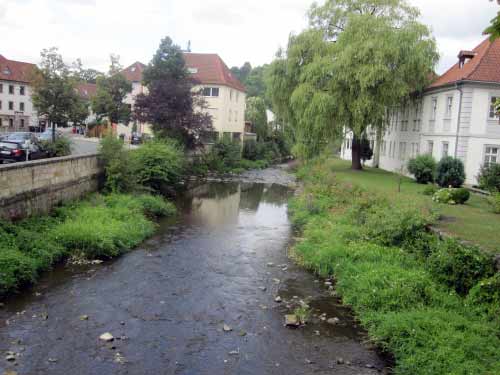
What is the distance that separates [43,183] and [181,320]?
8.47m

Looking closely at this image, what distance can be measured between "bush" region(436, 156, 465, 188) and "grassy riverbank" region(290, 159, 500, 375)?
992cm

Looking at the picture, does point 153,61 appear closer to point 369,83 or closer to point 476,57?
point 369,83

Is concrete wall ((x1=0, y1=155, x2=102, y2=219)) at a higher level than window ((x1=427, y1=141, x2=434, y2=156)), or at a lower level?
lower

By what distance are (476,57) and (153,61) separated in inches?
838

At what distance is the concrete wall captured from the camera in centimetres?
1359

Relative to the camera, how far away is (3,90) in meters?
69.4

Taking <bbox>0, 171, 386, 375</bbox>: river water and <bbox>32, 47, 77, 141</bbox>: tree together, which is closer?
<bbox>0, 171, 386, 375</bbox>: river water

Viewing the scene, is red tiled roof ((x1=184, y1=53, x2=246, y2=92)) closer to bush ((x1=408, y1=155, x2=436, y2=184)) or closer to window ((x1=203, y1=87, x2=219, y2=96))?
window ((x1=203, y1=87, x2=219, y2=96))

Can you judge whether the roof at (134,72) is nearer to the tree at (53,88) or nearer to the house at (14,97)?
the house at (14,97)

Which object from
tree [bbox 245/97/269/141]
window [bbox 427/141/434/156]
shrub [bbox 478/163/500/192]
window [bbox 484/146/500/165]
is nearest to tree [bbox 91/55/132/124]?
tree [bbox 245/97/269/141]

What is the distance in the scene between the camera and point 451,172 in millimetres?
24781

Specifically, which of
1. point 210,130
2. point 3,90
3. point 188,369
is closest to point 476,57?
point 210,130

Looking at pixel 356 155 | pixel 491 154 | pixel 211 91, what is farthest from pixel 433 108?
pixel 211 91

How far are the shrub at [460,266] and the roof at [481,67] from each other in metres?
18.7
